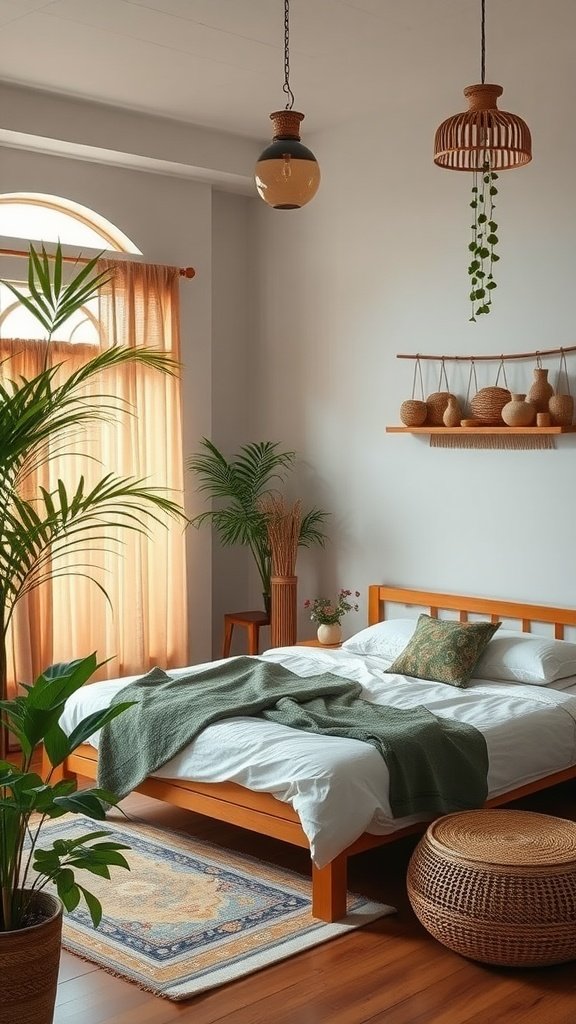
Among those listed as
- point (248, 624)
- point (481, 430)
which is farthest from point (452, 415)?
point (248, 624)

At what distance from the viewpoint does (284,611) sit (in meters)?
6.13

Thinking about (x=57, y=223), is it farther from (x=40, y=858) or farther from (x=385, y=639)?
(x=40, y=858)

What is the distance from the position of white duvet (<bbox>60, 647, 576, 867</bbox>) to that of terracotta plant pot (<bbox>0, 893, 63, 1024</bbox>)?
3.39ft

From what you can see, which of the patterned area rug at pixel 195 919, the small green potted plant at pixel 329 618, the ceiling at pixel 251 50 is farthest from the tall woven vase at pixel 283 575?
the ceiling at pixel 251 50

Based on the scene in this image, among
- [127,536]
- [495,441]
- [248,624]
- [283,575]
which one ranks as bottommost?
[248,624]

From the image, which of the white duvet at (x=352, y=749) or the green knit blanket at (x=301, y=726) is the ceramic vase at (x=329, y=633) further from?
the green knit blanket at (x=301, y=726)

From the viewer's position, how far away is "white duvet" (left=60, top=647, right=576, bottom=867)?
3.55 m

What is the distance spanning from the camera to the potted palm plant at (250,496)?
6.30 metres

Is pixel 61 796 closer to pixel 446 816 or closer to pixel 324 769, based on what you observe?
pixel 324 769

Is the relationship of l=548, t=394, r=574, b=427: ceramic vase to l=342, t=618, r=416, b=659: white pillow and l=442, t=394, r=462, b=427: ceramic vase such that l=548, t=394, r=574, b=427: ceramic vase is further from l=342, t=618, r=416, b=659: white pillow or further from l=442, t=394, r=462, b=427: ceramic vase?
l=342, t=618, r=416, b=659: white pillow

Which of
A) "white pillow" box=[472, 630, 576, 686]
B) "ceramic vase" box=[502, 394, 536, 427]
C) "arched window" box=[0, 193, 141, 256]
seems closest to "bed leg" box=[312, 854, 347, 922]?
"white pillow" box=[472, 630, 576, 686]

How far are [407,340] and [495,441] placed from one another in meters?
0.77

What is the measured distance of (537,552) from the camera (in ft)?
17.3

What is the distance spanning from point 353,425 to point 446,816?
2873 millimetres
